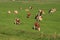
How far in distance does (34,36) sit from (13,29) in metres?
3.60

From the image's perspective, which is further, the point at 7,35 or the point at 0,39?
the point at 7,35

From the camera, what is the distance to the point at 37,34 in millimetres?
26219

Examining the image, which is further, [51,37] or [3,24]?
Answer: [3,24]

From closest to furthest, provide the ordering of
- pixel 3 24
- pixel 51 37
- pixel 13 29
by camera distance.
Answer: pixel 51 37
pixel 13 29
pixel 3 24

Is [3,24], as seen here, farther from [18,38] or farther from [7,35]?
[18,38]

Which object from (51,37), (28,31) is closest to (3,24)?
(28,31)

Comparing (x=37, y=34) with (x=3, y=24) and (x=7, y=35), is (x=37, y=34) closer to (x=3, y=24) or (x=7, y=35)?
(x=7, y=35)

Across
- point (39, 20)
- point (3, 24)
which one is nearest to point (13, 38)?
point (3, 24)

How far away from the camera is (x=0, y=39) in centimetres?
2508

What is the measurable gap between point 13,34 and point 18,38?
2.11 m

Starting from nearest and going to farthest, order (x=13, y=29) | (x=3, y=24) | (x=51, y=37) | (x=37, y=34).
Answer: (x=51, y=37), (x=37, y=34), (x=13, y=29), (x=3, y=24)

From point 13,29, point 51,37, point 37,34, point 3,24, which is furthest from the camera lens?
point 3,24

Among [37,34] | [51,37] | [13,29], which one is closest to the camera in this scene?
[51,37]

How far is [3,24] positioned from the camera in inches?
1239
